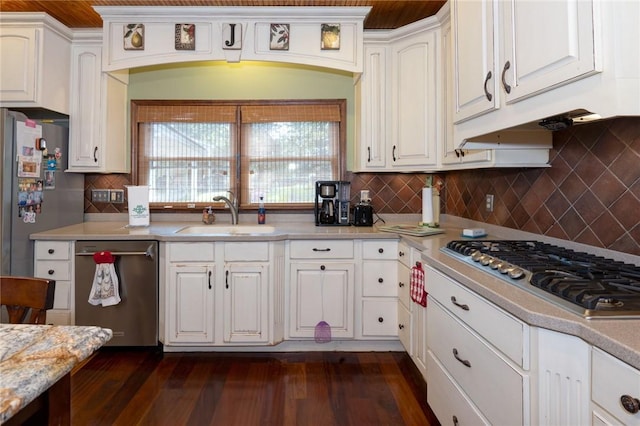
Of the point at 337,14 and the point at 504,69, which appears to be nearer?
the point at 504,69

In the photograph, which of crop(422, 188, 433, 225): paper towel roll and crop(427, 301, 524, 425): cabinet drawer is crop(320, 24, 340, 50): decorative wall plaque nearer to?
crop(422, 188, 433, 225): paper towel roll

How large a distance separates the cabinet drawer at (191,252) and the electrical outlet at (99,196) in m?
1.10

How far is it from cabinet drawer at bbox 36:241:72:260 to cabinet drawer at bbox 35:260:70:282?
36mm

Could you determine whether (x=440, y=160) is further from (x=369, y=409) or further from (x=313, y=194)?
(x=369, y=409)

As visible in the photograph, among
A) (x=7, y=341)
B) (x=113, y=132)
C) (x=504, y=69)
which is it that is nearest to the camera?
(x=7, y=341)

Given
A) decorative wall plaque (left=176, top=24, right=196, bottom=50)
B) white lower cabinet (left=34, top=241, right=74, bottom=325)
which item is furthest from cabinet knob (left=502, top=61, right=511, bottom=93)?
white lower cabinet (left=34, top=241, right=74, bottom=325)

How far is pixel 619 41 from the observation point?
0.88 m

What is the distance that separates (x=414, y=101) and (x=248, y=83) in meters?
1.45

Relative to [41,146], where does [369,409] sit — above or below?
below

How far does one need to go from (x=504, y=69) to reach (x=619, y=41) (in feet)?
1.53

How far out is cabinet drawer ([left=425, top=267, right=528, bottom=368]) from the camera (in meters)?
1.05

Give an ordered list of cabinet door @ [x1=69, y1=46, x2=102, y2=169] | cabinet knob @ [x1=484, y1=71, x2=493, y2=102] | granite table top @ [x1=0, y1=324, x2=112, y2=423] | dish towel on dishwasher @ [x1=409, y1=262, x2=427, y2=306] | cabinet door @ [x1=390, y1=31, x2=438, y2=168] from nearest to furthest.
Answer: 1. granite table top @ [x1=0, y1=324, x2=112, y2=423]
2. cabinet knob @ [x1=484, y1=71, x2=493, y2=102]
3. dish towel on dishwasher @ [x1=409, y1=262, x2=427, y2=306]
4. cabinet door @ [x1=390, y1=31, x2=438, y2=168]
5. cabinet door @ [x1=69, y1=46, x2=102, y2=169]

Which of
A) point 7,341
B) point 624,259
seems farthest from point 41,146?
point 624,259

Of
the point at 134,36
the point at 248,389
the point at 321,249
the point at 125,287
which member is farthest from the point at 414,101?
the point at 125,287
